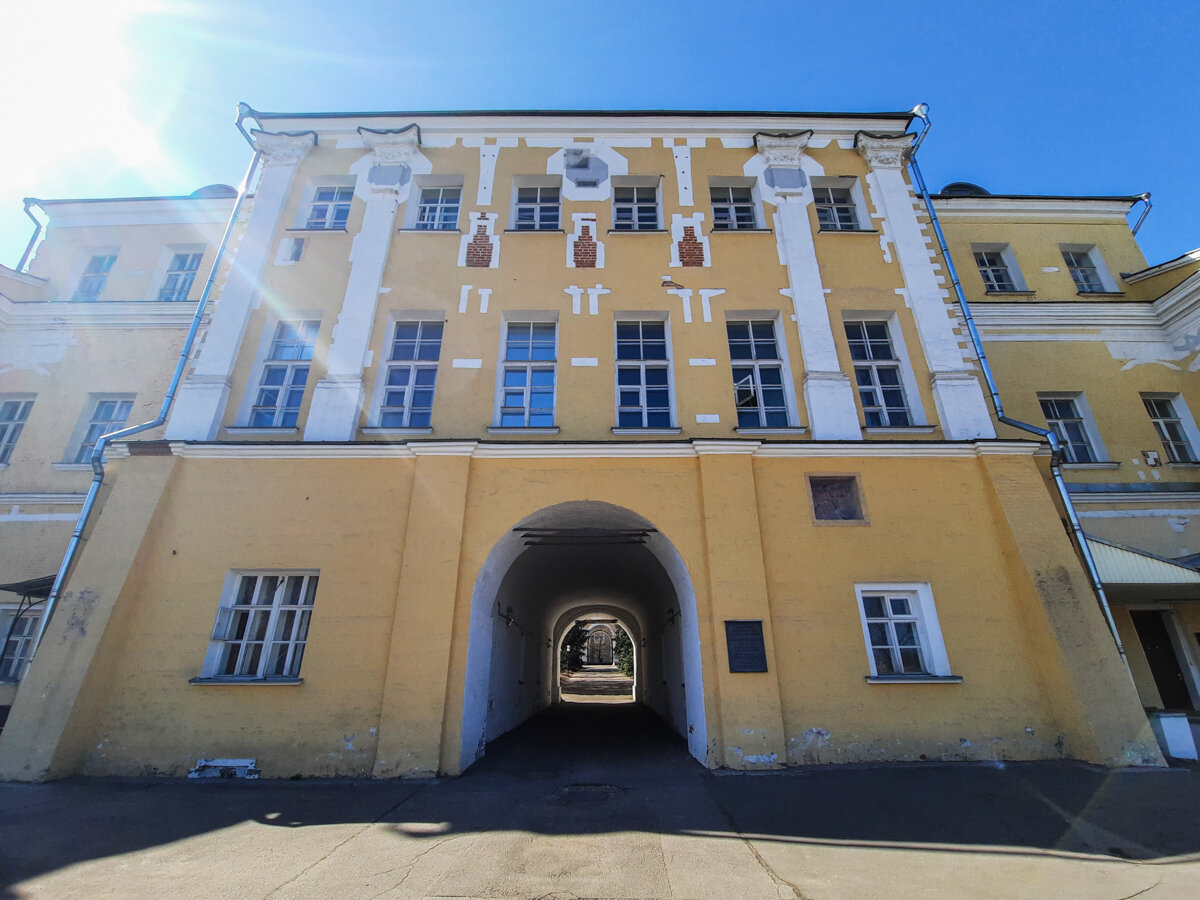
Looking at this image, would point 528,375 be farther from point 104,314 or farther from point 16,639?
point 16,639

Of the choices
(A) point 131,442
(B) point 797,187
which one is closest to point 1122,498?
(B) point 797,187

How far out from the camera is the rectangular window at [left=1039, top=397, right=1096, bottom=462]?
1041cm

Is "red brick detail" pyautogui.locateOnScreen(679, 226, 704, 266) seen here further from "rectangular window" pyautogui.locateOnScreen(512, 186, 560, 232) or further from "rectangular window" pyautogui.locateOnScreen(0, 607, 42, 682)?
"rectangular window" pyautogui.locateOnScreen(0, 607, 42, 682)

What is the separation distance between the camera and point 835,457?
795 centimetres

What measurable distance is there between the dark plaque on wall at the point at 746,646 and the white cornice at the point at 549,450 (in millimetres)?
2376

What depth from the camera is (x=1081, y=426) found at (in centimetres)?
1073

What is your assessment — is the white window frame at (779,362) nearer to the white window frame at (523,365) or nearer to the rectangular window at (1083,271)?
the white window frame at (523,365)

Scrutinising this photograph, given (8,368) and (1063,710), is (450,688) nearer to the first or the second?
(1063,710)

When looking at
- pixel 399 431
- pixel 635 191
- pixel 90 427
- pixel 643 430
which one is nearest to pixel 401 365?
pixel 399 431

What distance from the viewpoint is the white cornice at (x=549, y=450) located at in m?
7.82

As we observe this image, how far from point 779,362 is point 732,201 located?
395 centimetres

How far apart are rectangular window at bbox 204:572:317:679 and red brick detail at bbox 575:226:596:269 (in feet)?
21.8

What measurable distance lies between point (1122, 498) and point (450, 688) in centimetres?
1192

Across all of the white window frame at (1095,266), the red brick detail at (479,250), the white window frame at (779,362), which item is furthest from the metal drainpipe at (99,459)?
the white window frame at (1095,266)
